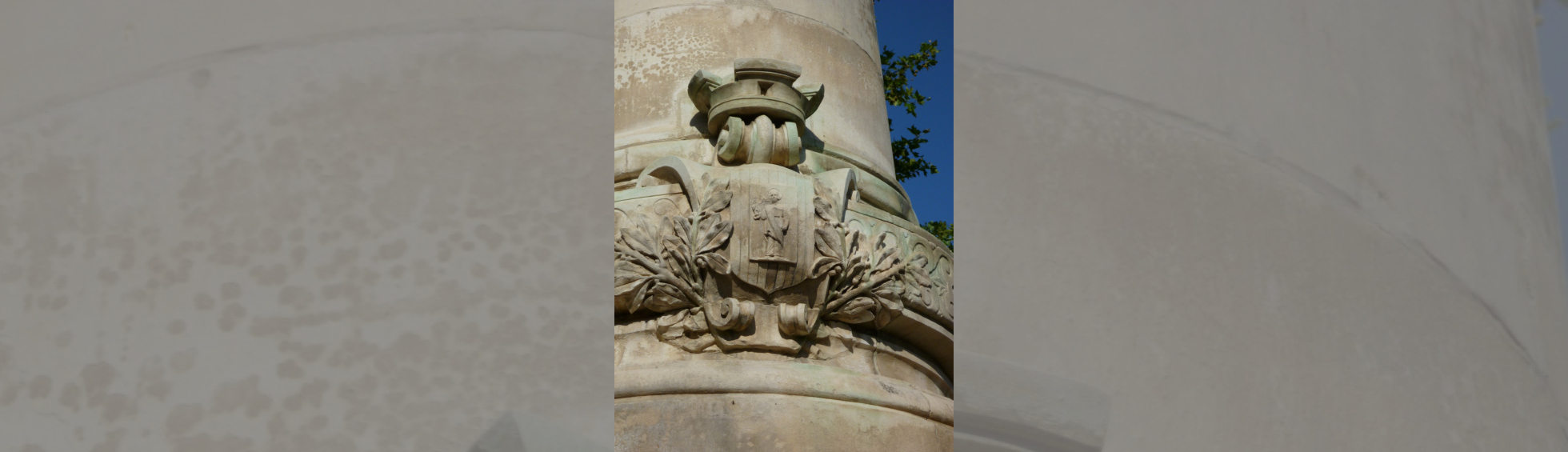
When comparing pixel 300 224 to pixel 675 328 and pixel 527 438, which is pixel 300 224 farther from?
pixel 675 328

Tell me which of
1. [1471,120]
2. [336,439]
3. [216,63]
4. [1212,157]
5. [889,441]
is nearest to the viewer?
[336,439]

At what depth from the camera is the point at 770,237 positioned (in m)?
5.47

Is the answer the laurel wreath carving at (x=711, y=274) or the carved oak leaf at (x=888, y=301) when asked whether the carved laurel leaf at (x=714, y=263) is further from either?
the carved oak leaf at (x=888, y=301)

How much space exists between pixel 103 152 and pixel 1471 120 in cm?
245

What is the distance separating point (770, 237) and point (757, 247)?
58mm

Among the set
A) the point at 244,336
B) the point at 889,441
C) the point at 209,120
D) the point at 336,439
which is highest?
the point at 209,120

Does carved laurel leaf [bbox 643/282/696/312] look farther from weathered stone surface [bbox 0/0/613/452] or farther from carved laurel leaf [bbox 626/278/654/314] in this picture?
weathered stone surface [bbox 0/0/613/452]

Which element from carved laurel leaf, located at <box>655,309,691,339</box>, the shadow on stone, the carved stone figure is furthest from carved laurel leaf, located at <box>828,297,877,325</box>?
the shadow on stone

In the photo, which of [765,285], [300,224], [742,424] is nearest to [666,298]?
[765,285]

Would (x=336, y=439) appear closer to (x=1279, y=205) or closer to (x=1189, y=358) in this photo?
(x=1189, y=358)

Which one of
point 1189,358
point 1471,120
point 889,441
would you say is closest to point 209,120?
point 1189,358

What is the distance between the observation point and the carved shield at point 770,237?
5.47 m

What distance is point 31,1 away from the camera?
225cm

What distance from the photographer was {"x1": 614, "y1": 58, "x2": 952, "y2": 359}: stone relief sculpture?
215 inches
